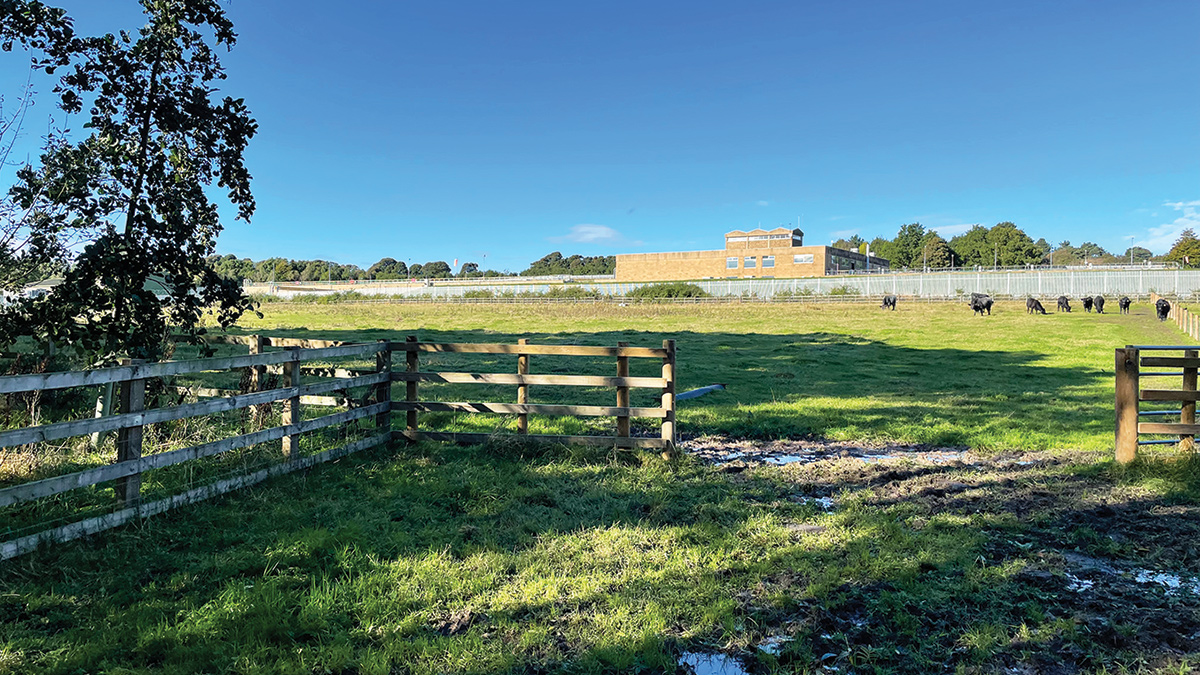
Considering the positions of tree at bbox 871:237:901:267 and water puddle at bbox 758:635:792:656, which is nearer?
water puddle at bbox 758:635:792:656

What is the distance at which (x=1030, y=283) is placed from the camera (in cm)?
6275

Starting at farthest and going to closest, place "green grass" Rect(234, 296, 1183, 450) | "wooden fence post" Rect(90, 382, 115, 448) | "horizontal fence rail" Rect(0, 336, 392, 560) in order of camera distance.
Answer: "green grass" Rect(234, 296, 1183, 450) → "wooden fence post" Rect(90, 382, 115, 448) → "horizontal fence rail" Rect(0, 336, 392, 560)

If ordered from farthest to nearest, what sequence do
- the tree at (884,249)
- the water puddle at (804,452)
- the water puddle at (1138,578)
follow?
the tree at (884,249) < the water puddle at (804,452) < the water puddle at (1138,578)

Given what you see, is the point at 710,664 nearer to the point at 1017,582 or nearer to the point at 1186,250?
the point at 1017,582

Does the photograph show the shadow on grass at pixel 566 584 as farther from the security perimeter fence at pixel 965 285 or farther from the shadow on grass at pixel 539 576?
the security perimeter fence at pixel 965 285

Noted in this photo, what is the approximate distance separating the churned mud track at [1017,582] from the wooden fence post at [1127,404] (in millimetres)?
364

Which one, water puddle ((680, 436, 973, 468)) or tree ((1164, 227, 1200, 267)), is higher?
tree ((1164, 227, 1200, 267))

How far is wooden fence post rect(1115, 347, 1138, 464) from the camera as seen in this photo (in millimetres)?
7039

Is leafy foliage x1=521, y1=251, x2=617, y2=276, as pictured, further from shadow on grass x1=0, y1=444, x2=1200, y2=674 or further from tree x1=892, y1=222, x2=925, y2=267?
shadow on grass x1=0, y1=444, x2=1200, y2=674

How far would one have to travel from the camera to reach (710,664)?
362 centimetres

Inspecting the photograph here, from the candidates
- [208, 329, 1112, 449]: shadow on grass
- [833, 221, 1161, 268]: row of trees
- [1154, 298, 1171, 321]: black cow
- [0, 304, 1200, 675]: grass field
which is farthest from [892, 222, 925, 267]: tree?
[0, 304, 1200, 675]: grass field

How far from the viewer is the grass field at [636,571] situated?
3.65m

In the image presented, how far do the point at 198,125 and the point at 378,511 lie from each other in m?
4.24

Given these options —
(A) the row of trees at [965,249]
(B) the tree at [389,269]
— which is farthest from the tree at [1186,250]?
(B) the tree at [389,269]
